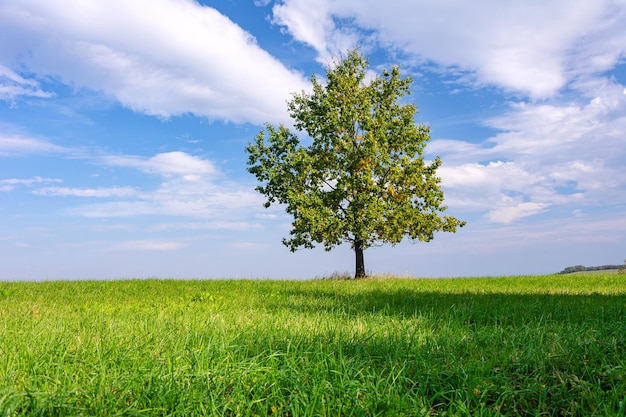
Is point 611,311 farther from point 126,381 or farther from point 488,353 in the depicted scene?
point 126,381

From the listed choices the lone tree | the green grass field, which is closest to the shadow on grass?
the green grass field

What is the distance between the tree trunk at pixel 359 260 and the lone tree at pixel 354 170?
53mm

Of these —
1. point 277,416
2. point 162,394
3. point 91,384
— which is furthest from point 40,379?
point 277,416

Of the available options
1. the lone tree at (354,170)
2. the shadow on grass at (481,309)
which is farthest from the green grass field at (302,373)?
the lone tree at (354,170)

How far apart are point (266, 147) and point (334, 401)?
921 inches

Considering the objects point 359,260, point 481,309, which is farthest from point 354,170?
point 481,309

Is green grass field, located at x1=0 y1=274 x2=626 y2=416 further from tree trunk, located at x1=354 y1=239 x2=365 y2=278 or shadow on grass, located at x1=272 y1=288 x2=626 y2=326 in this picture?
tree trunk, located at x1=354 y1=239 x2=365 y2=278

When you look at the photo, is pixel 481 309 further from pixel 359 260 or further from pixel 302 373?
pixel 359 260

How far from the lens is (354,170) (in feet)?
84.3

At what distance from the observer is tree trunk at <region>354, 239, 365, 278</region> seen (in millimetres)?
26312

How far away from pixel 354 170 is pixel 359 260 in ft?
15.6

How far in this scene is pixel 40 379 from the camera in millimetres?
4426

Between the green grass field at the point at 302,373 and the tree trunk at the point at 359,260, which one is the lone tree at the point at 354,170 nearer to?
the tree trunk at the point at 359,260

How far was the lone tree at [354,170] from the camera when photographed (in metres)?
24.9
